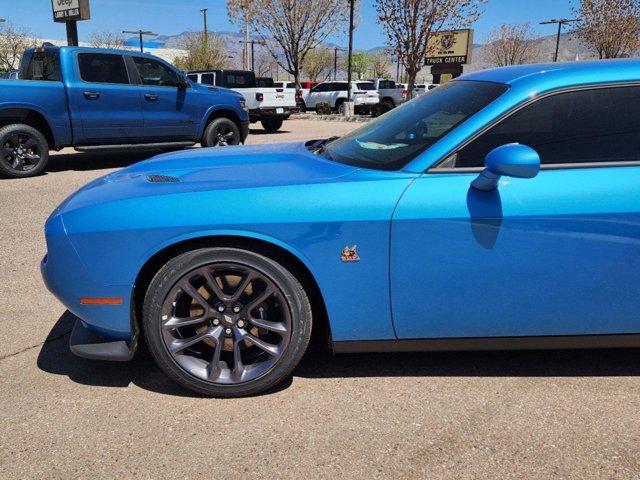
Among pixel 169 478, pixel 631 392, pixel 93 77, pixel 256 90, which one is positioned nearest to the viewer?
pixel 169 478

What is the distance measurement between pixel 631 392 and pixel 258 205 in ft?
6.83

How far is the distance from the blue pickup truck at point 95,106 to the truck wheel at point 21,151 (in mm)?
14

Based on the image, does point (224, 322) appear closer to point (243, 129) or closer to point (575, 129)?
point (575, 129)

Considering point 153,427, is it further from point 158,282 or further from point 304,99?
point 304,99

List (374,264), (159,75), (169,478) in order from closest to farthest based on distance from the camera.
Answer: (169,478) < (374,264) < (159,75)

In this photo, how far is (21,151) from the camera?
8680mm

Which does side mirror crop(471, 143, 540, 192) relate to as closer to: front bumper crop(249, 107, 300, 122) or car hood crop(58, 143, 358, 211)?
car hood crop(58, 143, 358, 211)

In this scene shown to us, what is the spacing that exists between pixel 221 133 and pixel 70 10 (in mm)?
8222

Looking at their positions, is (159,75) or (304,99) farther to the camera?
(304,99)

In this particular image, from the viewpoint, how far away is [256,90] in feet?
55.1

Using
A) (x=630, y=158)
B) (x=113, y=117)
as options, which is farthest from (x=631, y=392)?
(x=113, y=117)

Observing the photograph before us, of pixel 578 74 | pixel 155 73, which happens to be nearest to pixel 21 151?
pixel 155 73

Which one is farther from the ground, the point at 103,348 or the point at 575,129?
the point at 575,129

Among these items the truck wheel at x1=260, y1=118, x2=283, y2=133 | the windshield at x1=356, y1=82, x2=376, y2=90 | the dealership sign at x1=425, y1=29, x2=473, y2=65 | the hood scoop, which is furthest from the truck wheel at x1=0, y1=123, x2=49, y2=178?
the dealership sign at x1=425, y1=29, x2=473, y2=65
